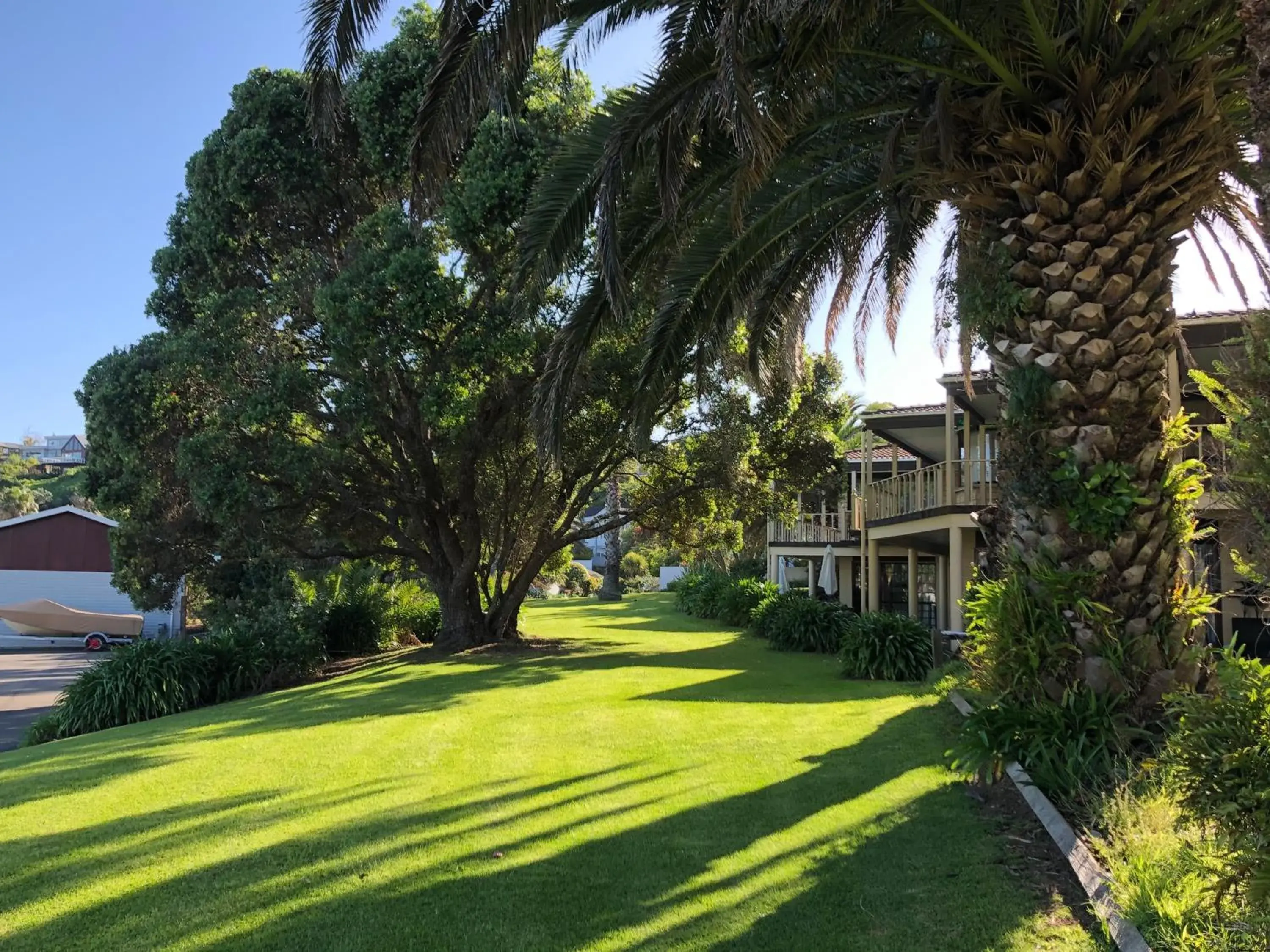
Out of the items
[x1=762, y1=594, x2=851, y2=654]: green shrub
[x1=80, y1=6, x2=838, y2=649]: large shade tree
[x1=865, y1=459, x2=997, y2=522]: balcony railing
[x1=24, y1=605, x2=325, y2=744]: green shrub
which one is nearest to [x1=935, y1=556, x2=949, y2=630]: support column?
[x1=865, y1=459, x2=997, y2=522]: balcony railing

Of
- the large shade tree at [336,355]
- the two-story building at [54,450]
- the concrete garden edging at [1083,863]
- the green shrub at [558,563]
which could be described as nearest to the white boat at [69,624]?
the green shrub at [558,563]

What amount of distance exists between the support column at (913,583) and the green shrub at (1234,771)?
17.4 metres

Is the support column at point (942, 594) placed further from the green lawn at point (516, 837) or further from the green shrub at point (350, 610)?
the green shrub at point (350, 610)

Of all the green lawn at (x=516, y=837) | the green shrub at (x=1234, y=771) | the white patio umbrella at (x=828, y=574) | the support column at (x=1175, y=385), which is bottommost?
the green lawn at (x=516, y=837)

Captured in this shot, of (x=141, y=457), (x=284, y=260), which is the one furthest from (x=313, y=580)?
(x=284, y=260)

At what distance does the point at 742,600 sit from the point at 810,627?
7957mm

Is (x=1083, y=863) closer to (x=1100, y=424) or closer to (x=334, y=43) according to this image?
(x=1100, y=424)

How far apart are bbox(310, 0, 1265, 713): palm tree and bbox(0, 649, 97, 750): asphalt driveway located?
11.9 metres

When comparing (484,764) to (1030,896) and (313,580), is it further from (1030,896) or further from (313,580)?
(313,580)

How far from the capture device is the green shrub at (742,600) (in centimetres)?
2584

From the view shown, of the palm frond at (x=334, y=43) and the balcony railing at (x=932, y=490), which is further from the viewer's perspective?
the balcony railing at (x=932, y=490)

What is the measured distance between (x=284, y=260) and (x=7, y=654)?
21.4 metres

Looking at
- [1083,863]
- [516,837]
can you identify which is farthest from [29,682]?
[1083,863]

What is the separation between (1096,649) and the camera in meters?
6.14
